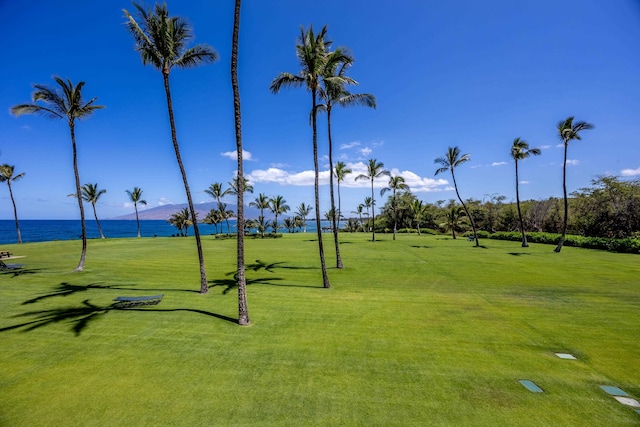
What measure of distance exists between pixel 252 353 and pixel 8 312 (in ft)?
39.1

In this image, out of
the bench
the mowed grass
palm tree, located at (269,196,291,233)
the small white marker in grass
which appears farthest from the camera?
palm tree, located at (269,196,291,233)

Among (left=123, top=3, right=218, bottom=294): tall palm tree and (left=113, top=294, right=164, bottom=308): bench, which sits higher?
(left=123, top=3, right=218, bottom=294): tall palm tree

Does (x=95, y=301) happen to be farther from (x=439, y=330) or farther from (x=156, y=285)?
(x=439, y=330)

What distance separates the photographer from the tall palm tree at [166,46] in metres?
13.9

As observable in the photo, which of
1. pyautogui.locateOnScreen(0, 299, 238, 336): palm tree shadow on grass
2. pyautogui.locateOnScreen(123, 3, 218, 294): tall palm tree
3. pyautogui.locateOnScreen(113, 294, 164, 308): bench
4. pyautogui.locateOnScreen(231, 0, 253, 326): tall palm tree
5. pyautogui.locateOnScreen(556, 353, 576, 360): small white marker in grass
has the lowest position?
pyautogui.locateOnScreen(556, 353, 576, 360): small white marker in grass

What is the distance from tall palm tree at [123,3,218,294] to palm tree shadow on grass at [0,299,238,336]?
151 inches

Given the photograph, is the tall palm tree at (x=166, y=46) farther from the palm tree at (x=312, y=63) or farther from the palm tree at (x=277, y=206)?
the palm tree at (x=277, y=206)

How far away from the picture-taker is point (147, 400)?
6391 mm

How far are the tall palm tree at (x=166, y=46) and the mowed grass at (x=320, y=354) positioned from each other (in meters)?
5.90

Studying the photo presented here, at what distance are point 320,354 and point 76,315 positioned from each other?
10.8 metres

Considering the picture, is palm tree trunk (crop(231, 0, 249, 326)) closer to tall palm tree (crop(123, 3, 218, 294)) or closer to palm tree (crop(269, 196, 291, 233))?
tall palm tree (crop(123, 3, 218, 294))

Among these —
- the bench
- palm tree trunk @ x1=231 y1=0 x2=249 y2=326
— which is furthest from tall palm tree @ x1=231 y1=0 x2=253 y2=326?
the bench

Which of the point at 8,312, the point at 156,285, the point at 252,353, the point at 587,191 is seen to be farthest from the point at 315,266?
the point at 587,191

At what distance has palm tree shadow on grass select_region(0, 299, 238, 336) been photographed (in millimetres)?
10656
